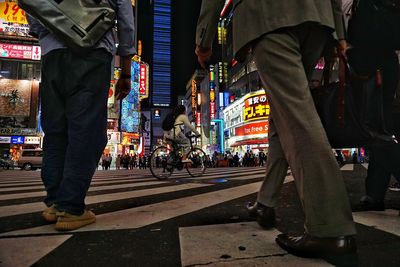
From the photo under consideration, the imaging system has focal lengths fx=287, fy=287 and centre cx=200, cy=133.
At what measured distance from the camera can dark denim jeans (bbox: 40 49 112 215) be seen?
155 centimetres

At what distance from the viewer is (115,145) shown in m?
36.0

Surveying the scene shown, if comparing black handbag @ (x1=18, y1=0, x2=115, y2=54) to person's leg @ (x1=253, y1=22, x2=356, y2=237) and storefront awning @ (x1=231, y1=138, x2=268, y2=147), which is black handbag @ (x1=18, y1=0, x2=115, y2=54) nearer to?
person's leg @ (x1=253, y1=22, x2=356, y2=237)

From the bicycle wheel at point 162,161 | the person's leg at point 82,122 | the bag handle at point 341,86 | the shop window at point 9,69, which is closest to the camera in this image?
the bag handle at point 341,86

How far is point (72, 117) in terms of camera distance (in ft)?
5.31

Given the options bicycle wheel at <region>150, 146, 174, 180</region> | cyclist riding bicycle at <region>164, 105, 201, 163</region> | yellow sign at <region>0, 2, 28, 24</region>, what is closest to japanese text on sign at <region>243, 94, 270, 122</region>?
yellow sign at <region>0, 2, 28, 24</region>

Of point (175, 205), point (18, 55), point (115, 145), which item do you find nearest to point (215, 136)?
point (115, 145)

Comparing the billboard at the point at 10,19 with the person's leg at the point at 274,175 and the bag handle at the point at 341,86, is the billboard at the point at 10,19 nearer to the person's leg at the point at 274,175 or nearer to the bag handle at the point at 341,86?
the person's leg at the point at 274,175

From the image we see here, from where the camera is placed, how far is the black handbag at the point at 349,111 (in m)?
1.36

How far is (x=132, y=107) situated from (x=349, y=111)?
4278cm

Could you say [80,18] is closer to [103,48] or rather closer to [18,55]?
[103,48]

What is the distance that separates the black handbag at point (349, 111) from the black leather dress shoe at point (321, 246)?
2.03 feet

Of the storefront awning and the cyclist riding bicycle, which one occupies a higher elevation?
the storefront awning

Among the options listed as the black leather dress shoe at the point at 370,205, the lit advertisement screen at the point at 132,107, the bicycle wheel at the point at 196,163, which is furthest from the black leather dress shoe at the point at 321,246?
the lit advertisement screen at the point at 132,107

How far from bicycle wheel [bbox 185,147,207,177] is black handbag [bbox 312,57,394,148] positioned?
4.79 m
